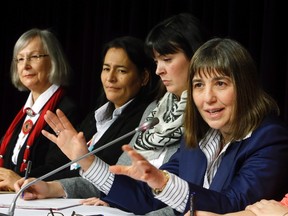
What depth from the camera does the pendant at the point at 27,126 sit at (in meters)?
3.40

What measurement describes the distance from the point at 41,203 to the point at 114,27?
1.87 meters

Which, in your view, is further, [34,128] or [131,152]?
[34,128]

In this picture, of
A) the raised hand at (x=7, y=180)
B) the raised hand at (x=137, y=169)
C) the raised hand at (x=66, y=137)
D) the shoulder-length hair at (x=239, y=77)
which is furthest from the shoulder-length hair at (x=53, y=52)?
the raised hand at (x=137, y=169)

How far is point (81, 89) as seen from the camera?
4238 mm

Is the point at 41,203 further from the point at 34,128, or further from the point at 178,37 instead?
the point at 34,128

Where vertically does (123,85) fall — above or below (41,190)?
above

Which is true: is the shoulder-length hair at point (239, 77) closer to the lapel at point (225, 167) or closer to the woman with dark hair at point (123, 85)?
the lapel at point (225, 167)

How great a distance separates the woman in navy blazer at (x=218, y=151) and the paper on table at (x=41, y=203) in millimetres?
172

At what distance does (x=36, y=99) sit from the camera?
3576 mm

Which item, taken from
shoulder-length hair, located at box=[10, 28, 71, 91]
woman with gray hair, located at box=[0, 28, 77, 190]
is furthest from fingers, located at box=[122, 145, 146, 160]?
shoulder-length hair, located at box=[10, 28, 71, 91]

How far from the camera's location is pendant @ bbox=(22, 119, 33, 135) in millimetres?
3399

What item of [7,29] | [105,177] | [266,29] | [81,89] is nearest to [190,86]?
[105,177]

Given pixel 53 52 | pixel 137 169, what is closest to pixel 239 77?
pixel 137 169

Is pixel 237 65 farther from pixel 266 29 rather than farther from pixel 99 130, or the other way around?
pixel 99 130
